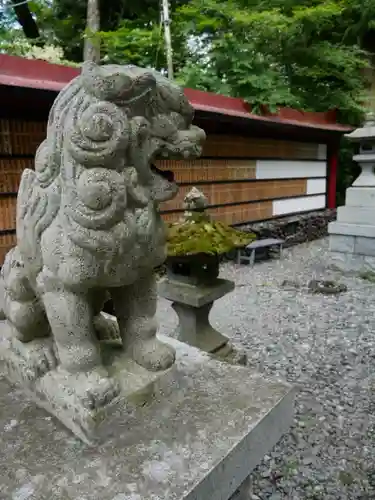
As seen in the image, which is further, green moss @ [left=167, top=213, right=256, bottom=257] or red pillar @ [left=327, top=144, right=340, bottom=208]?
red pillar @ [left=327, top=144, right=340, bottom=208]

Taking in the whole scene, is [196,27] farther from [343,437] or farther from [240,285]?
[343,437]

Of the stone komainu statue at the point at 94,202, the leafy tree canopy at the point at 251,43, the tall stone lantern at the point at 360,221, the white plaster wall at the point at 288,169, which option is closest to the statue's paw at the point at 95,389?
the stone komainu statue at the point at 94,202

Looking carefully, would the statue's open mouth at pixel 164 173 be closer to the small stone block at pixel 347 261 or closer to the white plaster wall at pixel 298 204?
the small stone block at pixel 347 261

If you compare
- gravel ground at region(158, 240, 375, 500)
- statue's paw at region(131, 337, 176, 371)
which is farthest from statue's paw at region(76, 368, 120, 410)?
gravel ground at region(158, 240, 375, 500)

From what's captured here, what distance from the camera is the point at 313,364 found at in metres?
3.12

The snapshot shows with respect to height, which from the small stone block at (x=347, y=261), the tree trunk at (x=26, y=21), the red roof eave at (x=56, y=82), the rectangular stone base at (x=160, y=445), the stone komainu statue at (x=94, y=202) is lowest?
the small stone block at (x=347, y=261)

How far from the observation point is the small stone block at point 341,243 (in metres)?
5.89

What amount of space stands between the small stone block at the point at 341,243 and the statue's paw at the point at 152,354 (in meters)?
5.13

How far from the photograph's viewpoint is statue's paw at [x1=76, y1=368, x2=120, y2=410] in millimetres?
1107

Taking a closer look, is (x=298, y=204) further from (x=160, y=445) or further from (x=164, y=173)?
(x=160, y=445)

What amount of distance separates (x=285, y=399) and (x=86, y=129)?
99cm

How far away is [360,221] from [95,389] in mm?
5444

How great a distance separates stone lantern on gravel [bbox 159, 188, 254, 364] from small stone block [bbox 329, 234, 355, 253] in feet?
11.7

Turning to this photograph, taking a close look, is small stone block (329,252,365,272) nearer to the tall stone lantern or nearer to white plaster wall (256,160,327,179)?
the tall stone lantern
